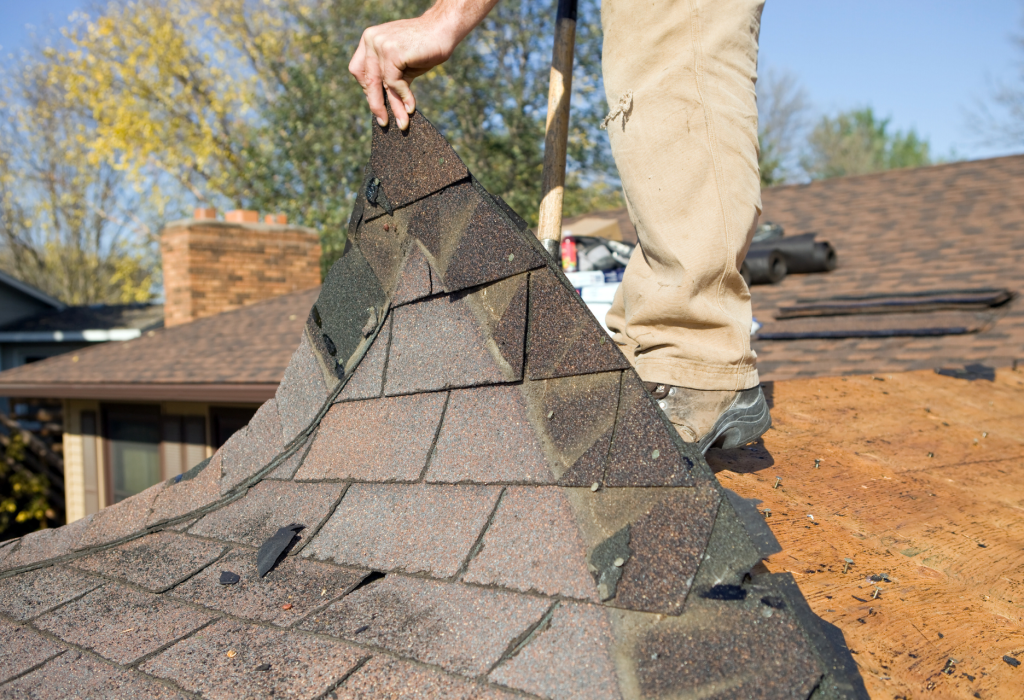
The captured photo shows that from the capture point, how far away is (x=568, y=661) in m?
1.05

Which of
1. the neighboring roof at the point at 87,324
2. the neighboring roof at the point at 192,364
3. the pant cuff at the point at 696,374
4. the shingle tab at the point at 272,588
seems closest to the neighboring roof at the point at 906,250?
the pant cuff at the point at 696,374

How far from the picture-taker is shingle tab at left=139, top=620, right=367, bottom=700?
1.09 metres

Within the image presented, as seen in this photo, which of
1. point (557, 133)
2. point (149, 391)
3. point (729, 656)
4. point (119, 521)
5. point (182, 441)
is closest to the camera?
point (729, 656)

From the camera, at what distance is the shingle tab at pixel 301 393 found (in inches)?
72.5

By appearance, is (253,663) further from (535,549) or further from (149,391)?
(149,391)

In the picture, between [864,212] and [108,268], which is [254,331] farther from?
[108,268]

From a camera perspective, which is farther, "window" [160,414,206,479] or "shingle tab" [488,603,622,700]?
"window" [160,414,206,479]

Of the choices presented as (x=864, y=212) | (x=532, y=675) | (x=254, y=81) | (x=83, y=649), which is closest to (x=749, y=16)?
(x=532, y=675)

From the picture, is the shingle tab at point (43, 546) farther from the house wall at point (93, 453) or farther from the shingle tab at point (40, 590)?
the house wall at point (93, 453)

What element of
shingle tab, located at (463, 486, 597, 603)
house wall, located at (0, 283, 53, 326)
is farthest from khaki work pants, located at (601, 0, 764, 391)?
house wall, located at (0, 283, 53, 326)

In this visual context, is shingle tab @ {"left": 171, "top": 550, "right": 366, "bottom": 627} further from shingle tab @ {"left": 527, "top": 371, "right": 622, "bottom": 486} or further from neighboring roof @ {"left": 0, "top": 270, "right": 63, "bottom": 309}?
neighboring roof @ {"left": 0, "top": 270, "right": 63, "bottom": 309}

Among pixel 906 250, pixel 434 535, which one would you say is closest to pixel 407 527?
pixel 434 535

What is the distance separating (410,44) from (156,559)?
4.04 feet

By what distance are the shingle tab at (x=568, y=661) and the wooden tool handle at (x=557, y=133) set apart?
1076mm
